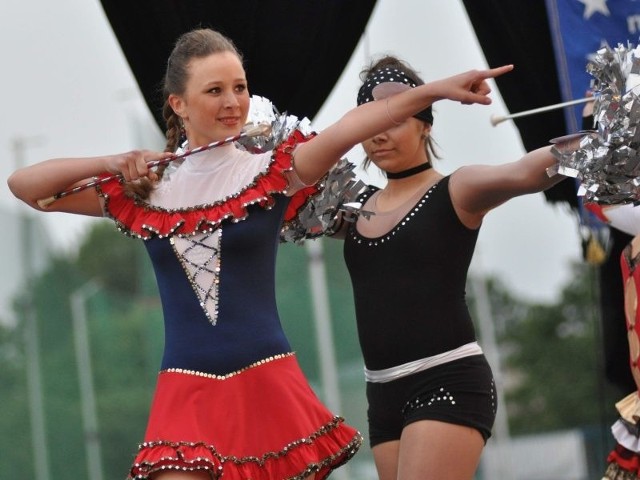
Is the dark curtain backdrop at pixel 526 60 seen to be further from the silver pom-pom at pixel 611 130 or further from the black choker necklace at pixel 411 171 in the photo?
the silver pom-pom at pixel 611 130

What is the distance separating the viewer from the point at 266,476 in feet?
10.2

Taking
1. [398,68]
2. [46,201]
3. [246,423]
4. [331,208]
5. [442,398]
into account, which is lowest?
[442,398]

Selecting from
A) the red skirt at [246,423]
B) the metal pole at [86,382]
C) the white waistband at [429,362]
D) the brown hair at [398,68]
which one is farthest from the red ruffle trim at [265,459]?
the metal pole at [86,382]

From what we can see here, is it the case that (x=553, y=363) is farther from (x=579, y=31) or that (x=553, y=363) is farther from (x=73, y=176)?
(x=73, y=176)

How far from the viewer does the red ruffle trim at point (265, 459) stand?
3010mm

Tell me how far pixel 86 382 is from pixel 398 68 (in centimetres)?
421

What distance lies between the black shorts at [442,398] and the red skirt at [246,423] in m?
0.44

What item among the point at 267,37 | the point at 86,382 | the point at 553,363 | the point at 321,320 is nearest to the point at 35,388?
the point at 86,382

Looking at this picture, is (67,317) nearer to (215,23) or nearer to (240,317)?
(215,23)

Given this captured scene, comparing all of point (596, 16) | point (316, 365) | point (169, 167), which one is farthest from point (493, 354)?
point (169, 167)

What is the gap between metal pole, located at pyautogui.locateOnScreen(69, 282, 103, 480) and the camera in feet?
24.6

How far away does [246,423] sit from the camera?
3.12m

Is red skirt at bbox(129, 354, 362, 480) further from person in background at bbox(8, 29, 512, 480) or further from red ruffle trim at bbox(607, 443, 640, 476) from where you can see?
red ruffle trim at bbox(607, 443, 640, 476)

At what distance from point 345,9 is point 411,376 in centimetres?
155
